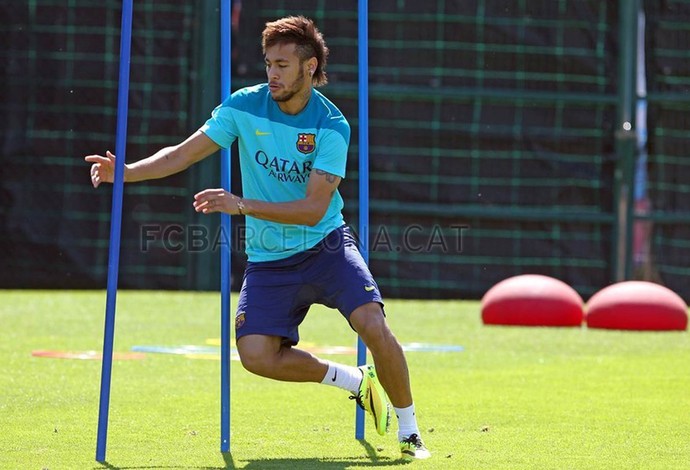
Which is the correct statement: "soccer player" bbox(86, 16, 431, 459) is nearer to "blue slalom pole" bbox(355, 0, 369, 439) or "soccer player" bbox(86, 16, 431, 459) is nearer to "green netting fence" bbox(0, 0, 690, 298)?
"blue slalom pole" bbox(355, 0, 369, 439)

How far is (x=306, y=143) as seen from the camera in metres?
5.79

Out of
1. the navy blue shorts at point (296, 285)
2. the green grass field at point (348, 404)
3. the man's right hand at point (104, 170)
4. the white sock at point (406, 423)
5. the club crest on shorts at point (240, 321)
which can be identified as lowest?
the green grass field at point (348, 404)

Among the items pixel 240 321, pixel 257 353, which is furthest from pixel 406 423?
pixel 240 321

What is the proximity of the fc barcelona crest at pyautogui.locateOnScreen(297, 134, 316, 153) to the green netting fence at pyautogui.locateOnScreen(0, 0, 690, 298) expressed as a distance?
30.6ft

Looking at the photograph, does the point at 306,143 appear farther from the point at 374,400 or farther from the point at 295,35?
the point at 374,400

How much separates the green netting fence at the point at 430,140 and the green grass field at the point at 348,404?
337cm

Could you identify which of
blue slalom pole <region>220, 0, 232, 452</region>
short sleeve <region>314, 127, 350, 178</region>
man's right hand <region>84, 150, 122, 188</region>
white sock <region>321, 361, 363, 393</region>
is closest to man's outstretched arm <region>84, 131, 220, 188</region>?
man's right hand <region>84, 150, 122, 188</region>

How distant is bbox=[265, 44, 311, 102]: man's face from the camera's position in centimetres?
578

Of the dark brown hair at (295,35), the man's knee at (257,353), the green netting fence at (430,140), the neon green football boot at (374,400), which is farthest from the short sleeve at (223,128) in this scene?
the green netting fence at (430,140)

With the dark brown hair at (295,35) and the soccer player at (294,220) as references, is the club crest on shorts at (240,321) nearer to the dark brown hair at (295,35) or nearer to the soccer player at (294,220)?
the soccer player at (294,220)

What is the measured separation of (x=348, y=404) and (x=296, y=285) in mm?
1734

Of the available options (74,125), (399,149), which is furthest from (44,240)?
(399,149)

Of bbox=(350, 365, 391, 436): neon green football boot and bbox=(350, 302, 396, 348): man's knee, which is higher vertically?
bbox=(350, 302, 396, 348): man's knee

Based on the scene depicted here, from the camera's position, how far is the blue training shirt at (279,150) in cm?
579
